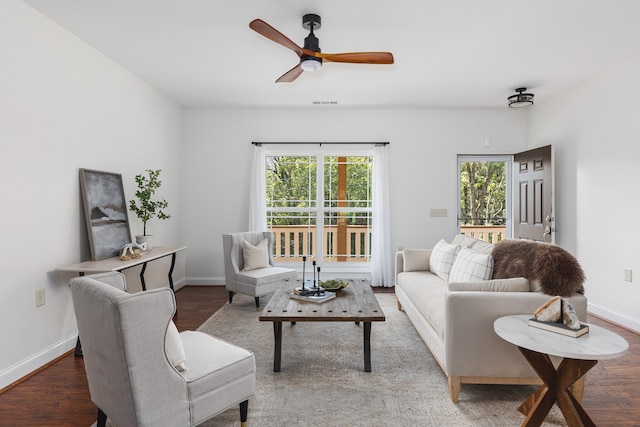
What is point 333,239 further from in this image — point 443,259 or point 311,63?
point 311,63

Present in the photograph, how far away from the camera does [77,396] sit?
2357 millimetres

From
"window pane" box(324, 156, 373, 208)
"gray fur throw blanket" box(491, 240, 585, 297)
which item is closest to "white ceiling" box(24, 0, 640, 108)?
"window pane" box(324, 156, 373, 208)

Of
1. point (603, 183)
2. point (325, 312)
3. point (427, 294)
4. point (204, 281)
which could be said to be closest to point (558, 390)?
point (427, 294)

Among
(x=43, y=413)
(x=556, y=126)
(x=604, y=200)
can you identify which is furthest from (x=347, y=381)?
(x=556, y=126)

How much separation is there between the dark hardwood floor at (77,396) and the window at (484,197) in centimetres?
263

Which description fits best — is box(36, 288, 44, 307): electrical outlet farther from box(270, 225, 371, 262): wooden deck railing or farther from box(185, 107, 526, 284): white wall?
box(270, 225, 371, 262): wooden deck railing

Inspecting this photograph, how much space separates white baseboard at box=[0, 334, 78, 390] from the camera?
2.48 metres

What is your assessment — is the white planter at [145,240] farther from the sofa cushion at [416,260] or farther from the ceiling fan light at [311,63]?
the sofa cushion at [416,260]

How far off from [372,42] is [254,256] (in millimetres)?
2674

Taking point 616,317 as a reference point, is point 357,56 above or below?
above

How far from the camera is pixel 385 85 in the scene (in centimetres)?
434

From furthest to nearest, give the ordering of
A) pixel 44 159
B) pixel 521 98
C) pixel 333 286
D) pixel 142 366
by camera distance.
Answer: pixel 521 98, pixel 333 286, pixel 44 159, pixel 142 366

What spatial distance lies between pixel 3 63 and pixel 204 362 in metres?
2.36

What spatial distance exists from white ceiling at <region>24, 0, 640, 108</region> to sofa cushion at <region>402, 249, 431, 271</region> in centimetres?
192
